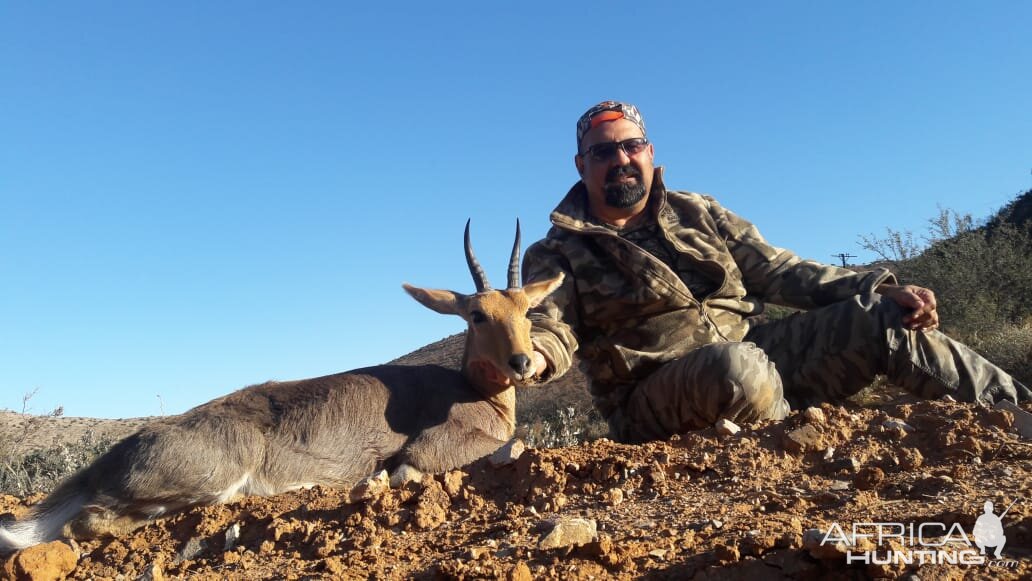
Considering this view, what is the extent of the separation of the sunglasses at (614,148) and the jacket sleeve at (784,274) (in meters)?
0.89

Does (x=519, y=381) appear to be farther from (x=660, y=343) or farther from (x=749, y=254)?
(x=749, y=254)

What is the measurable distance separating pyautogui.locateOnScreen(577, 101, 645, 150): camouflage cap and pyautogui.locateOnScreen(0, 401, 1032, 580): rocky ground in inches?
133

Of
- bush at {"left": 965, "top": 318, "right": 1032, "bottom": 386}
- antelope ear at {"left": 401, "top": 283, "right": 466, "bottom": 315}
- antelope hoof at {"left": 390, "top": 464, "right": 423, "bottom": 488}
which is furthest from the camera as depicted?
bush at {"left": 965, "top": 318, "right": 1032, "bottom": 386}

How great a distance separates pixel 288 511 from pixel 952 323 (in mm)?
Answer: 12127

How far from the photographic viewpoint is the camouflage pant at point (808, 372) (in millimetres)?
5453

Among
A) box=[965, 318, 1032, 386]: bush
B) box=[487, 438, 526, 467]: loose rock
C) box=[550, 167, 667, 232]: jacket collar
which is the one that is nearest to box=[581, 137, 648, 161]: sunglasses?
box=[550, 167, 667, 232]: jacket collar

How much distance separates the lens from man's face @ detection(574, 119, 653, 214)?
677cm

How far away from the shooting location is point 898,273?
15.6 m

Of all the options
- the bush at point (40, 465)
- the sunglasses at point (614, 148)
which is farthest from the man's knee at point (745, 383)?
the bush at point (40, 465)

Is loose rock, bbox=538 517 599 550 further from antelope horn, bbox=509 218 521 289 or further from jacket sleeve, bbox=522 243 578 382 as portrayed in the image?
antelope horn, bbox=509 218 521 289

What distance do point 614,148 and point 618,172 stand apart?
21 centimetres

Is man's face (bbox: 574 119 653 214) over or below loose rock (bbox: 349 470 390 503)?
over

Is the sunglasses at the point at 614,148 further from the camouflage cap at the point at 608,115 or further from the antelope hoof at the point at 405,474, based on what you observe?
the antelope hoof at the point at 405,474
